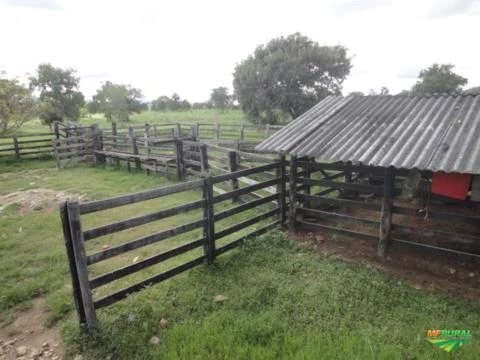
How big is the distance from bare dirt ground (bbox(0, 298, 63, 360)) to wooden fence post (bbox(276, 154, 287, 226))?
453 cm

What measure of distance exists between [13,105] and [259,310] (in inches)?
833

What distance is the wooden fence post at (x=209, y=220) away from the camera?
4.96 m

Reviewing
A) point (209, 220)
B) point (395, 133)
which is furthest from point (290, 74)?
point (209, 220)

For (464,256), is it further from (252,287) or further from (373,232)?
(252,287)

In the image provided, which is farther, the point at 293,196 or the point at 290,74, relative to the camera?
the point at 290,74

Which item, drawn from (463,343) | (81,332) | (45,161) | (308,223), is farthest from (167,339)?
(45,161)

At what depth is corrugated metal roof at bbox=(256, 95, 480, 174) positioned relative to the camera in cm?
441

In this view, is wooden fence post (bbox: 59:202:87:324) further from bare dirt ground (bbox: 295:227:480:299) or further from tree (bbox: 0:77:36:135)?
tree (bbox: 0:77:36:135)

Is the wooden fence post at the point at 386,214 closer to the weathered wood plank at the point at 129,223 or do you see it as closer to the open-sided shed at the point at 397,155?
the open-sided shed at the point at 397,155

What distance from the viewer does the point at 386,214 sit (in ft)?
17.3

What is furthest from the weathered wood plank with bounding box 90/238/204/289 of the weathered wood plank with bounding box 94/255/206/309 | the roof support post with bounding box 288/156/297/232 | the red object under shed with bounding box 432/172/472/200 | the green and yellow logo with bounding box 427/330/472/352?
the red object under shed with bounding box 432/172/472/200

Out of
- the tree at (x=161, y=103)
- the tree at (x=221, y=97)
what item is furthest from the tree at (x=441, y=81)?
the tree at (x=161, y=103)

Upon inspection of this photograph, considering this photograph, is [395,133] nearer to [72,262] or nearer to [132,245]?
[132,245]

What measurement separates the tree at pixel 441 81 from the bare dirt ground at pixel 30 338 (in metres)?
44.3
